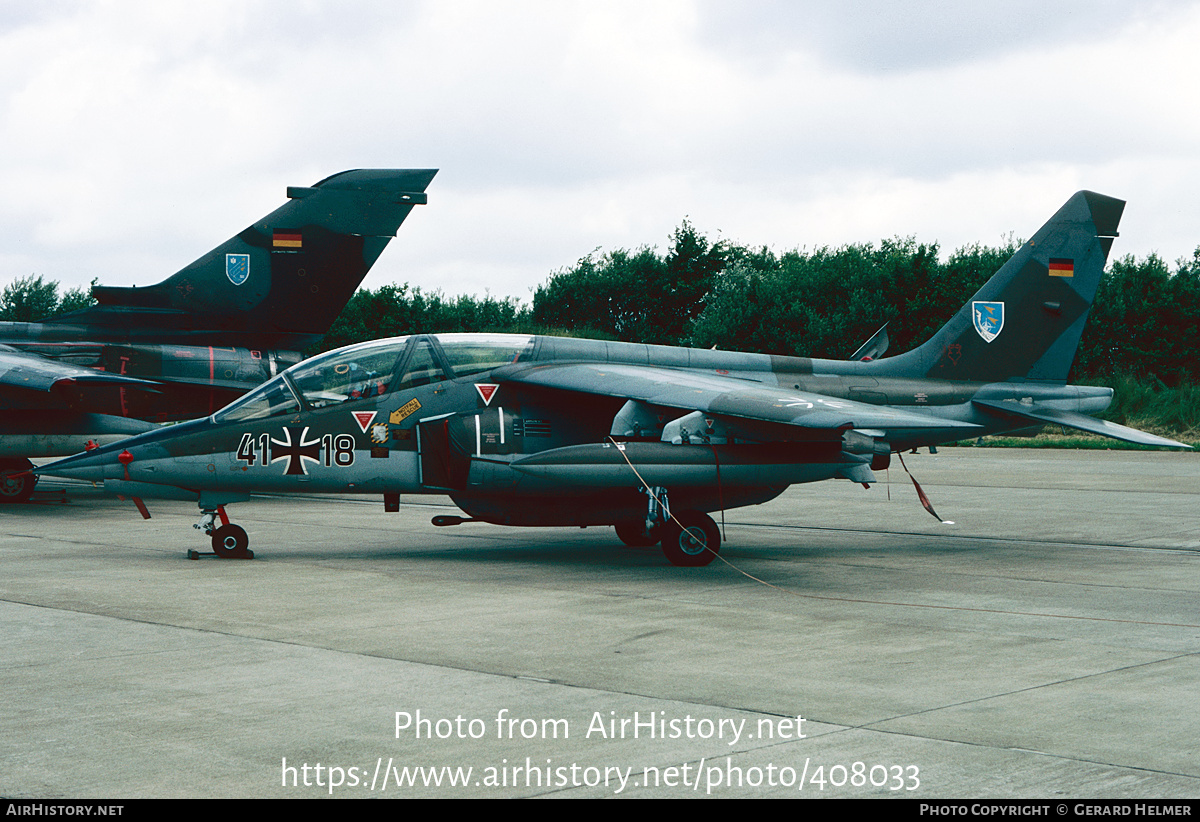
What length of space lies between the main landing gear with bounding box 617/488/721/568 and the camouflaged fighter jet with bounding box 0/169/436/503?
35.5 feet

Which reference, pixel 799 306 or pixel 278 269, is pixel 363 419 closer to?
pixel 278 269

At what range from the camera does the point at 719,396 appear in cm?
1168

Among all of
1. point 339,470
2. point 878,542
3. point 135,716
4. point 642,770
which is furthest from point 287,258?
point 642,770

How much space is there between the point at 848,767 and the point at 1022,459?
2625cm

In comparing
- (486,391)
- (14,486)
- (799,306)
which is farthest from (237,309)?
(799,306)

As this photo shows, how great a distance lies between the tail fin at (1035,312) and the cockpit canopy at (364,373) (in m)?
5.26

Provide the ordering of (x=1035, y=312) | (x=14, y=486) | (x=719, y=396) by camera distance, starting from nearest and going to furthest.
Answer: (x=719, y=396), (x=1035, y=312), (x=14, y=486)

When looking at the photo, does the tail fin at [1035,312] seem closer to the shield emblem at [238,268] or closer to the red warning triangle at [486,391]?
the red warning triangle at [486,391]

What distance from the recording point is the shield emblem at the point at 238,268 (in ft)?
69.7

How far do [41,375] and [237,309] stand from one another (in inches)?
155

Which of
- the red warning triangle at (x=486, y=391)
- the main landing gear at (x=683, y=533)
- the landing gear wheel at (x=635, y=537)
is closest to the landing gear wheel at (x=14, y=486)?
the red warning triangle at (x=486, y=391)

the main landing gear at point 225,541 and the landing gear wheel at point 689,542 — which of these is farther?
the main landing gear at point 225,541

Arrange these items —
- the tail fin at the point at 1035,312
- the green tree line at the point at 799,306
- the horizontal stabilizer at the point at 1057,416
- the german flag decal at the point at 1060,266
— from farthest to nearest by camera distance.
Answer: the green tree line at the point at 799,306
the german flag decal at the point at 1060,266
the tail fin at the point at 1035,312
the horizontal stabilizer at the point at 1057,416

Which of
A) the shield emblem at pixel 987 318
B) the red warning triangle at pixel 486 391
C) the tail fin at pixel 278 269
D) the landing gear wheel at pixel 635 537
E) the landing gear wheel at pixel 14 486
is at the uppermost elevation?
the tail fin at pixel 278 269
